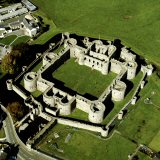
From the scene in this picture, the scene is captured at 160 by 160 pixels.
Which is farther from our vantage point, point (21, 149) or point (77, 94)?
point (77, 94)

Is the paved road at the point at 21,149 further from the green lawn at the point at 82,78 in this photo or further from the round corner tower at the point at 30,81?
the green lawn at the point at 82,78

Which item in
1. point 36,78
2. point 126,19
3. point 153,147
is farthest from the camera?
point 126,19

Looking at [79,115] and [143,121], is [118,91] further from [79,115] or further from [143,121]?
[79,115]

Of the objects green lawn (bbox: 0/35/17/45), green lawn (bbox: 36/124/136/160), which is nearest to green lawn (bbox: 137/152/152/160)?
green lawn (bbox: 36/124/136/160)

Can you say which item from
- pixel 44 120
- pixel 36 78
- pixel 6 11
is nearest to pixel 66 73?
pixel 36 78

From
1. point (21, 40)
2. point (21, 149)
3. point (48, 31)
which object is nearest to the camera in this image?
point (21, 149)

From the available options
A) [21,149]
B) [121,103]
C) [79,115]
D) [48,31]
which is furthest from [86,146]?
[48,31]

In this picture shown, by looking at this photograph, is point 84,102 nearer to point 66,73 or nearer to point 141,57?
point 66,73
